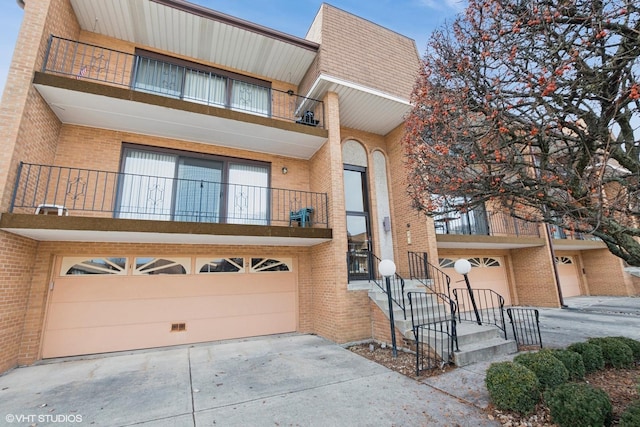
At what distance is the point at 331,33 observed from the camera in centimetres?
837

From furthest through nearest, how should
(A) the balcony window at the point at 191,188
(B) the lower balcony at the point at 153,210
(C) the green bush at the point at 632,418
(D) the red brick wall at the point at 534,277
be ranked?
1. (D) the red brick wall at the point at 534,277
2. (A) the balcony window at the point at 191,188
3. (B) the lower balcony at the point at 153,210
4. (C) the green bush at the point at 632,418

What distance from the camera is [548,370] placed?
3.74m

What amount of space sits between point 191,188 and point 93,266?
2.81 metres

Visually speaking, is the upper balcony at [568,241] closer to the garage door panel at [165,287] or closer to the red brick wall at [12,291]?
the garage door panel at [165,287]

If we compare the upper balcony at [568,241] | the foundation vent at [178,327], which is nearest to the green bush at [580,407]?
the foundation vent at [178,327]

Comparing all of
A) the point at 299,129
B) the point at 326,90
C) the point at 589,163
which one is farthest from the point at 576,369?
the point at 326,90

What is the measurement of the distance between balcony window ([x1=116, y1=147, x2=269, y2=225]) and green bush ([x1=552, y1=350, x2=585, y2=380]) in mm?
6788

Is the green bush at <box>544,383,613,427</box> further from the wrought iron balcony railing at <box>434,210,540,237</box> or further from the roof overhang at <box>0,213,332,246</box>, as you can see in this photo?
the wrought iron balcony railing at <box>434,210,540,237</box>

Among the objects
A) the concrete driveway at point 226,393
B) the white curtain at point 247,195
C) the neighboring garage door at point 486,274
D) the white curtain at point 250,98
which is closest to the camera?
the concrete driveway at point 226,393

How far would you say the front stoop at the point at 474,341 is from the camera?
516cm

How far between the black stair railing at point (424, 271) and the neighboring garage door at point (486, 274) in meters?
2.94

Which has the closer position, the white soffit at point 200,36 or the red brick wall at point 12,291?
the red brick wall at point 12,291

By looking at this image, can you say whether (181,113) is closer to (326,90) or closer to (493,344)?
(326,90)

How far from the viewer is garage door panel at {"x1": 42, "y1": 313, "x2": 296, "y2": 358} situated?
6103mm
